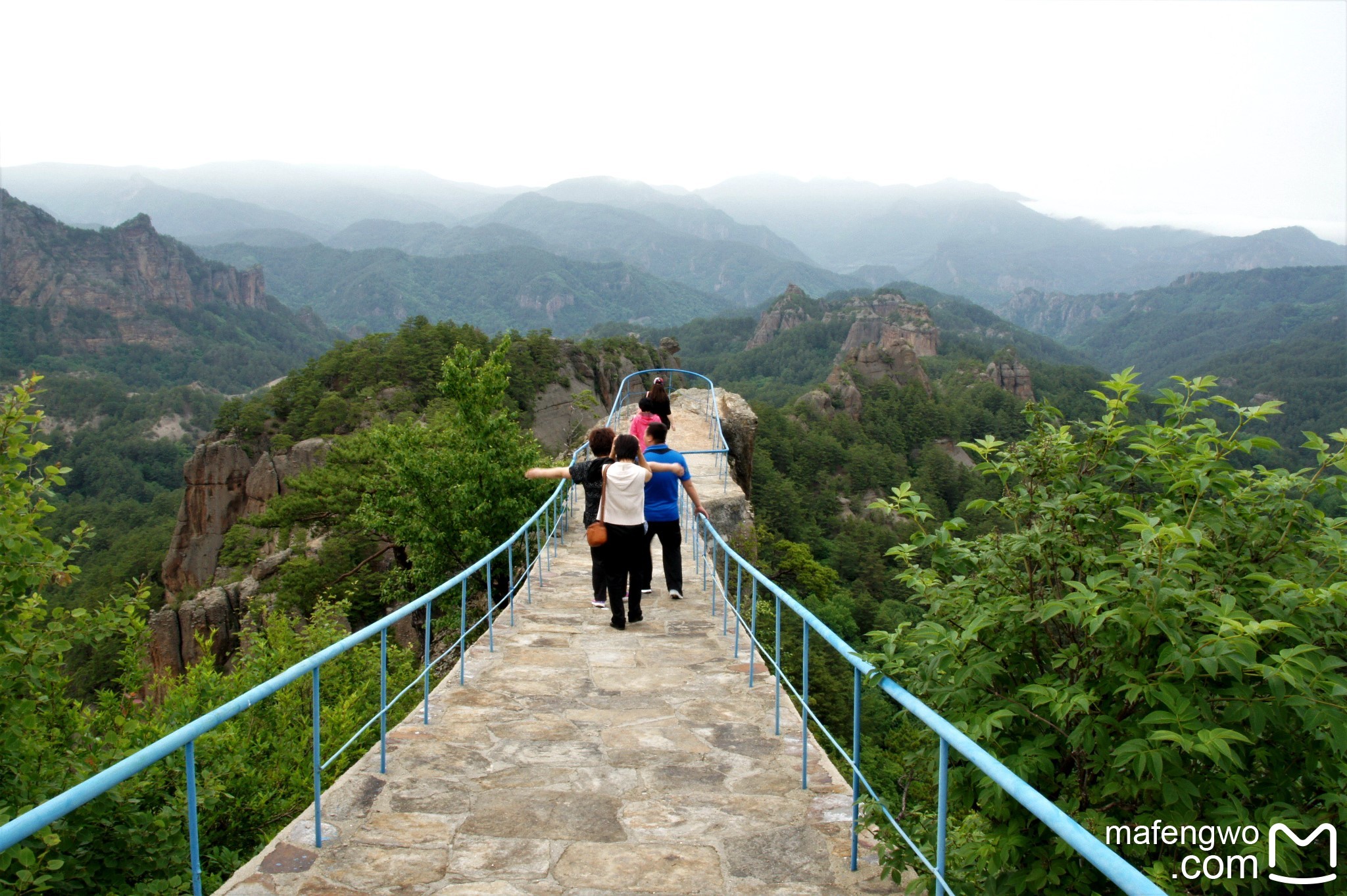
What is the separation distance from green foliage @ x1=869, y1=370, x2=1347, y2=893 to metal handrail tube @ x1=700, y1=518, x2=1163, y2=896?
0.22 ft

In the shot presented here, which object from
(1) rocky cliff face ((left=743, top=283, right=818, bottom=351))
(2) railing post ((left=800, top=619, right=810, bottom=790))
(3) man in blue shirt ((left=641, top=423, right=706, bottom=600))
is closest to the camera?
(2) railing post ((left=800, top=619, right=810, bottom=790))

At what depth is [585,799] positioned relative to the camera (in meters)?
4.07

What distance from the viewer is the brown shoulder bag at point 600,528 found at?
6.84 m

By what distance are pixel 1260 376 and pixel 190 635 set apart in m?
167

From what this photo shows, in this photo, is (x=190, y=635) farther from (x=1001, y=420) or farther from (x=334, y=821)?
(x=1001, y=420)

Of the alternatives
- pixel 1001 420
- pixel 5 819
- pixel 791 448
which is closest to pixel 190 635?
pixel 5 819

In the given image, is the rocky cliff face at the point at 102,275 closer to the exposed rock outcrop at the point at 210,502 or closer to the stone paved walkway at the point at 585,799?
the exposed rock outcrop at the point at 210,502

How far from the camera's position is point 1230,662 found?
2.10m

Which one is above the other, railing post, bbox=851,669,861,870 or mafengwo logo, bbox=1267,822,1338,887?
mafengwo logo, bbox=1267,822,1338,887

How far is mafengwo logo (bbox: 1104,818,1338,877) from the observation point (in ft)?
6.93

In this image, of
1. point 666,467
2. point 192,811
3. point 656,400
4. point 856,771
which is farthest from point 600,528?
point 192,811

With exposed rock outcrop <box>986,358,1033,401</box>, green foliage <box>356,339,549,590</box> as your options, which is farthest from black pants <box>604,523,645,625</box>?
exposed rock outcrop <box>986,358,1033,401</box>

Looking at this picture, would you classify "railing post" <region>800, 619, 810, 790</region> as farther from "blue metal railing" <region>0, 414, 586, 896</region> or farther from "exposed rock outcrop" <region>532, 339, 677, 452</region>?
"exposed rock outcrop" <region>532, 339, 677, 452</region>

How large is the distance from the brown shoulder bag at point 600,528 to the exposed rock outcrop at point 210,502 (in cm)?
2744
